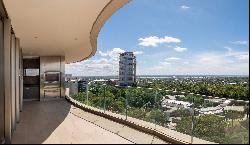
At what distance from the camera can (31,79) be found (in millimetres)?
15320

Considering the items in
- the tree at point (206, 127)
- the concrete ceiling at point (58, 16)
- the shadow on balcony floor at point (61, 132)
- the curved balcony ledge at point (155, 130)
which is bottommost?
the shadow on balcony floor at point (61, 132)

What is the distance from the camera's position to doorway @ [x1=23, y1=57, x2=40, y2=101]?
14.9 meters

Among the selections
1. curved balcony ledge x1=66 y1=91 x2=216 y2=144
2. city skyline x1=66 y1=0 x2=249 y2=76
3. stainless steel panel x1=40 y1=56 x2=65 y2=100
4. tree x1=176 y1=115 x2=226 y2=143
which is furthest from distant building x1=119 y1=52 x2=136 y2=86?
tree x1=176 y1=115 x2=226 y2=143

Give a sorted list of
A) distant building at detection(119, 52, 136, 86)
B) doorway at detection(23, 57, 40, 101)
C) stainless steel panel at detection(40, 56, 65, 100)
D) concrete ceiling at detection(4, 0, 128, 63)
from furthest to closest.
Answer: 1. distant building at detection(119, 52, 136, 86)
2. stainless steel panel at detection(40, 56, 65, 100)
3. doorway at detection(23, 57, 40, 101)
4. concrete ceiling at detection(4, 0, 128, 63)

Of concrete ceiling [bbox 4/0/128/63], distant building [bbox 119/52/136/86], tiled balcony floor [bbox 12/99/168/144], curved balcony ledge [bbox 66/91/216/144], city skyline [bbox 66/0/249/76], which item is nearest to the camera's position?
concrete ceiling [bbox 4/0/128/63]

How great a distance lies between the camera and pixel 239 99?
4211 mm

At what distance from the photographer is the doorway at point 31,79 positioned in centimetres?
1489

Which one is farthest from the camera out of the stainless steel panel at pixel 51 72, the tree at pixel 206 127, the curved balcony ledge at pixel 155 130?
the stainless steel panel at pixel 51 72

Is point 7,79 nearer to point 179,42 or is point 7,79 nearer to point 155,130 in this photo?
point 155,130

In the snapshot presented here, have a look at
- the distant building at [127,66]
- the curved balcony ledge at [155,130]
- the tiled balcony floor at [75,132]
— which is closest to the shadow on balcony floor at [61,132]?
the tiled balcony floor at [75,132]

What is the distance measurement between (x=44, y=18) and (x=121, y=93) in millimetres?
2819

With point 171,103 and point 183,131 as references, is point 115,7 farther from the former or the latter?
point 183,131

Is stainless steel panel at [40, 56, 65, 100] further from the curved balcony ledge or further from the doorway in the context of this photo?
the curved balcony ledge

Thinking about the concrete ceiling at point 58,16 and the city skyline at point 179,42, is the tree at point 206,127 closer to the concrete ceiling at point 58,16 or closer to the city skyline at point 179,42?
the concrete ceiling at point 58,16
